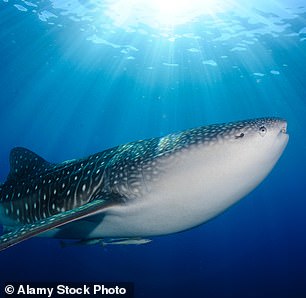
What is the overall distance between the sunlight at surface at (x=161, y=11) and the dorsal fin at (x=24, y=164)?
15.2 meters

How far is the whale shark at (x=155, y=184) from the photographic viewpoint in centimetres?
311

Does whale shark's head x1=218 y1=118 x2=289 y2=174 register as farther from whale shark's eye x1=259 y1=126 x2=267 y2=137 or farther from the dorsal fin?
the dorsal fin

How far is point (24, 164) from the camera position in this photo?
5.81m

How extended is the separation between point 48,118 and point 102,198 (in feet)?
239

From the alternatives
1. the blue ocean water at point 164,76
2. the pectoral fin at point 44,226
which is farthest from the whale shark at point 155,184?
the blue ocean water at point 164,76

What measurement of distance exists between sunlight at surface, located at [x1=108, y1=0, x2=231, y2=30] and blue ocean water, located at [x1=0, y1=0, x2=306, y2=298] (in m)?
0.07

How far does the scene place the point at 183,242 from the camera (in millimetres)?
33781

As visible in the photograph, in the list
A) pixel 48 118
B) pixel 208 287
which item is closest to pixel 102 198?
pixel 208 287

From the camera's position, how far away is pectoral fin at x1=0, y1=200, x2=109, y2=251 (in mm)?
2865

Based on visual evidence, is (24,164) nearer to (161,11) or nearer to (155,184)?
(155,184)

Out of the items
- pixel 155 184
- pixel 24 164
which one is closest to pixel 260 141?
Result: pixel 155 184

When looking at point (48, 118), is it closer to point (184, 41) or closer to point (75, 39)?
point (75, 39)

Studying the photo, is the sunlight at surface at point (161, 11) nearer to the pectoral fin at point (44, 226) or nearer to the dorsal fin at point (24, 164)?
the dorsal fin at point (24, 164)

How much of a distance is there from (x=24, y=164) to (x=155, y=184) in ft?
11.1
